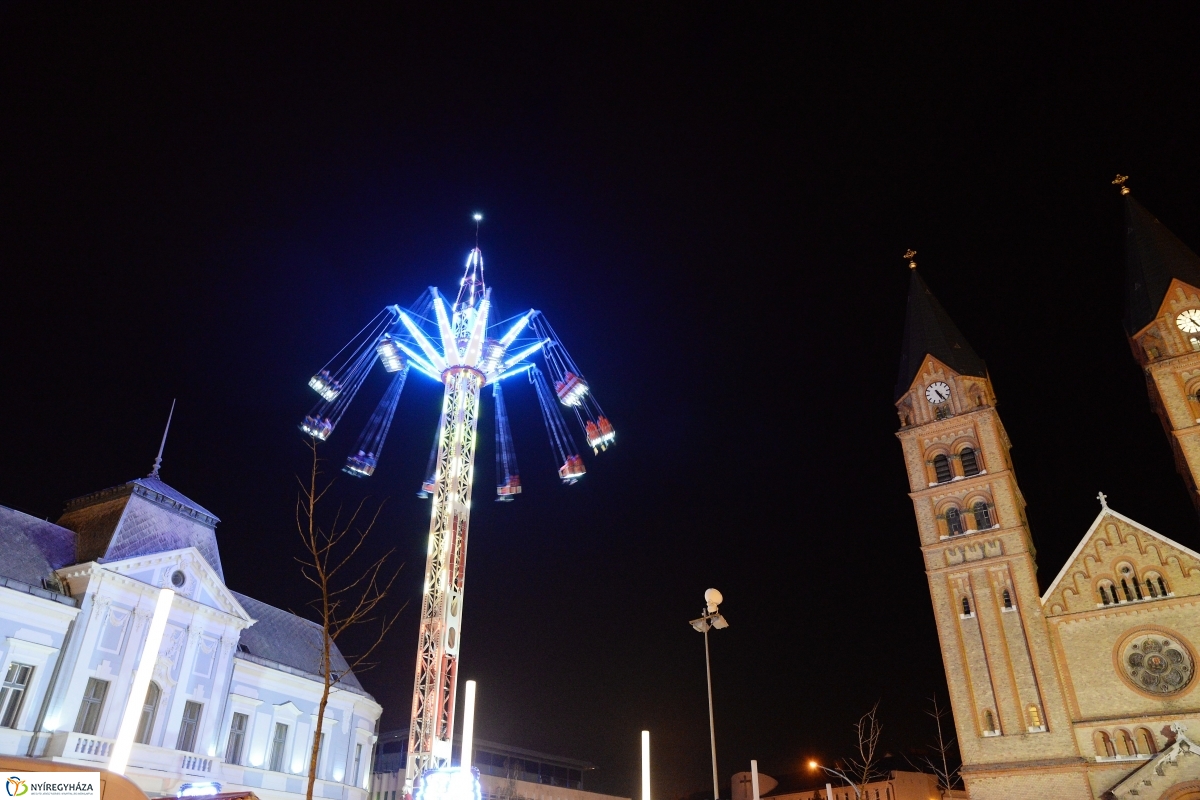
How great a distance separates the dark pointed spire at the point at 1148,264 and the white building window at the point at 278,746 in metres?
55.0

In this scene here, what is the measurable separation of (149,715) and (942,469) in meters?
45.4

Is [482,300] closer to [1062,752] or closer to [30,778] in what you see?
[30,778]

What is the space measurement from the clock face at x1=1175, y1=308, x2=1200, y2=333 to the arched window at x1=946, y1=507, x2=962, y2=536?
17895 millimetres

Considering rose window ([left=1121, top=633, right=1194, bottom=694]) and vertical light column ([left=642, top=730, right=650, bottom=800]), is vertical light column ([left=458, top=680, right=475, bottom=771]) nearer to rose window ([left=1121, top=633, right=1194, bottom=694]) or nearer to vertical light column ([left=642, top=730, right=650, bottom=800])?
vertical light column ([left=642, top=730, right=650, bottom=800])

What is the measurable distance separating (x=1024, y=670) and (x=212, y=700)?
40357 millimetres

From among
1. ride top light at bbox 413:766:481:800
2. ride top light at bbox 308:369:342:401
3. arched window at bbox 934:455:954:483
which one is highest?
arched window at bbox 934:455:954:483

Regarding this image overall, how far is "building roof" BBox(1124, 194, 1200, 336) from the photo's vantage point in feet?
164

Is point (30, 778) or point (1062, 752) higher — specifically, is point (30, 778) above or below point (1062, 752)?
below

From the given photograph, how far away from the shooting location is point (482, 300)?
32969 mm

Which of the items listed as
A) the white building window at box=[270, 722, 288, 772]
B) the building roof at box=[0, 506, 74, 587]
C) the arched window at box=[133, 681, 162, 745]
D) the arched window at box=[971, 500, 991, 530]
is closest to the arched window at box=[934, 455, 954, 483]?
the arched window at box=[971, 500, 991, 530]

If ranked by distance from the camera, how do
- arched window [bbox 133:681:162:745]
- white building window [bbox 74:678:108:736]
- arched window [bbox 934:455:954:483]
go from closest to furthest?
white building window [bbox 74:678:108:736], arched window [bbox 133:681:162:745], arched window [bbox 934:455:954:483]

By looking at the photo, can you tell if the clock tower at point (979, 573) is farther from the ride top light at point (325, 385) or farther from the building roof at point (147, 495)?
the building roof at point (147, 495)

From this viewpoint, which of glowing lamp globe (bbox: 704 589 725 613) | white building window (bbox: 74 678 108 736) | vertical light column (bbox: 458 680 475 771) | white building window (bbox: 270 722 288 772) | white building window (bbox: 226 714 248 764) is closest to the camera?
vertical light column (bbox: 458 680 475 771)

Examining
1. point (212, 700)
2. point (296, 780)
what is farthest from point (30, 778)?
point (296, 780)
